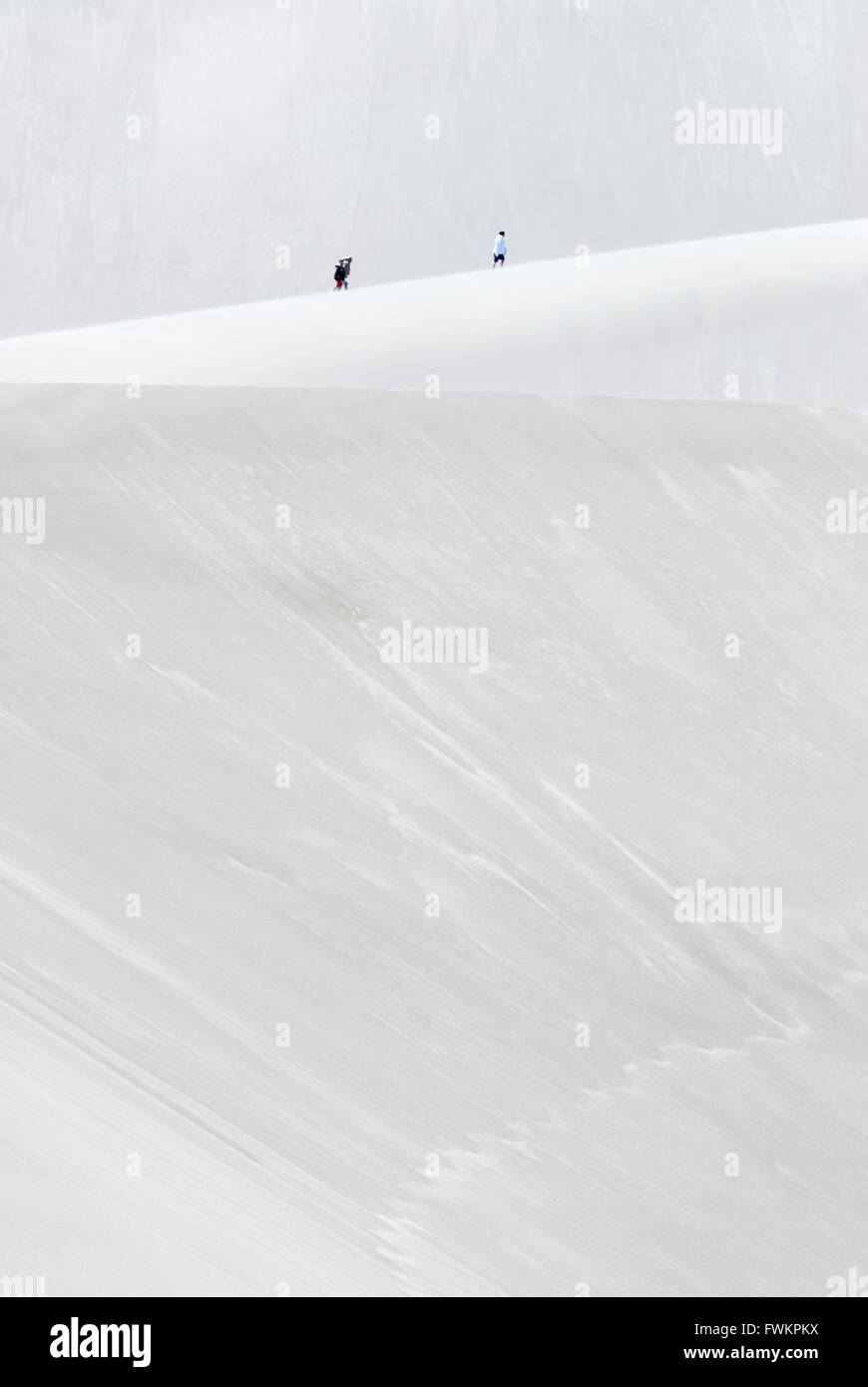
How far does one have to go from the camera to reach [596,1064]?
39.3 feet

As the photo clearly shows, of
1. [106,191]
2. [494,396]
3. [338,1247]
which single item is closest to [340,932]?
[338,1247]

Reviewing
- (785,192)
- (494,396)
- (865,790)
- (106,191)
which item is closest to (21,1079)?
(865,790)

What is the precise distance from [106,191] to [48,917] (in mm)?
19280

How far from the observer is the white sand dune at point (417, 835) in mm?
8258

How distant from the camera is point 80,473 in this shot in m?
14.8

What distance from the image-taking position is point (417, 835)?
1305 centimetres

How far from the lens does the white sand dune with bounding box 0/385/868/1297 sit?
8258 millimetres

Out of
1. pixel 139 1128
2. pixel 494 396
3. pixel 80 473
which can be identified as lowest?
pixel 139 1128
